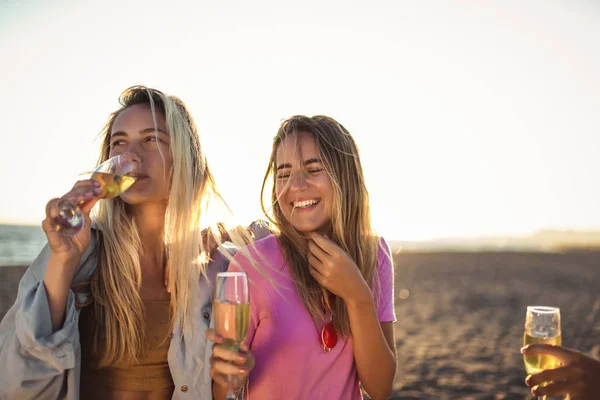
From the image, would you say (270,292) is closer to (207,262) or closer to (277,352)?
(277,352)

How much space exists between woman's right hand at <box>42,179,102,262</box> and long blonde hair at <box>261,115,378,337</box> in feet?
3.62

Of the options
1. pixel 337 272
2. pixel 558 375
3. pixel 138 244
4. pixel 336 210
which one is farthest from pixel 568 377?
pixel 138 244

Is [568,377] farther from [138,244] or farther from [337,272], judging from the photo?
[138,244]

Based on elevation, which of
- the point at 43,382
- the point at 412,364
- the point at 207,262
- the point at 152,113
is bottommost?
the point at 412,364

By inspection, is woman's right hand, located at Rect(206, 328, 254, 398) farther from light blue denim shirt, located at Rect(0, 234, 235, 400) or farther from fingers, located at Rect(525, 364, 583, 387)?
fingers, located at Rect(525, 364, 583, 387)

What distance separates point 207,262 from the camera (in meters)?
3.91

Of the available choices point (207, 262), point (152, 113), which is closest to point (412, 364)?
point (207, 262)

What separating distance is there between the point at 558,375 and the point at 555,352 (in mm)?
93

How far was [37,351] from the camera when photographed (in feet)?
9.92

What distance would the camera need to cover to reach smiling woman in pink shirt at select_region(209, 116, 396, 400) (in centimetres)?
311

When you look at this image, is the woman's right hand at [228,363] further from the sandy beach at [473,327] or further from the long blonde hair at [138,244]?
the sandy beach at [473,327]

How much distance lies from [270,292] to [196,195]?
3.68 feet

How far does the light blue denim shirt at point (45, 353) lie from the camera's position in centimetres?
300

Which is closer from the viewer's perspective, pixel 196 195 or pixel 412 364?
pixel 196 195
